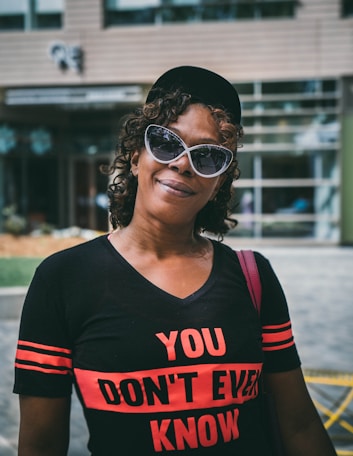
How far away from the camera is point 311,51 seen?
16.8 metres

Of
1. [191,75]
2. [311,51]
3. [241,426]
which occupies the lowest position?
[241,426]

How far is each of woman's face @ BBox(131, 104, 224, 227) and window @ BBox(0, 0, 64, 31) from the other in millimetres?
17750

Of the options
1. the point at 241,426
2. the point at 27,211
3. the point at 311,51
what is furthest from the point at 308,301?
the point at 27,211

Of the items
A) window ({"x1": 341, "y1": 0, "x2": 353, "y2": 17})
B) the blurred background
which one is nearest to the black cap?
the blurred background

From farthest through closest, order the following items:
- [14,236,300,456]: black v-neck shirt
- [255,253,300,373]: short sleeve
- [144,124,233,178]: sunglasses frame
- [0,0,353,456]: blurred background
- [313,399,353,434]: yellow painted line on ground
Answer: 1. [0,0,353,456]: blurred background
2. [313,399,353,434]: yellow painted line on ground
3. [255,253,300,373]: short sleeve
4. [144,124,233,178]: sunglasses frame
5. [14,236,300,456]: black v-neck shirt

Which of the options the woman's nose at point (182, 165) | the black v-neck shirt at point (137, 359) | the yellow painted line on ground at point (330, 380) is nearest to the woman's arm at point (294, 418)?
the black v-neck shirt at point (137, 359)

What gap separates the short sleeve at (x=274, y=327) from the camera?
1.84 metres

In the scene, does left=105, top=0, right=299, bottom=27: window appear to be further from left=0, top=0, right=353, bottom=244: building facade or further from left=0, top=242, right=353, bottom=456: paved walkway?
left=0, top=242, right=353, bottom=456: paved walkway

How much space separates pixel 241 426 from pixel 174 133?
80 cm

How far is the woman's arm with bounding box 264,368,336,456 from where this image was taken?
1.87 meters

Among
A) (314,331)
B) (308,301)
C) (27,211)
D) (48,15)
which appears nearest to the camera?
(314,331)

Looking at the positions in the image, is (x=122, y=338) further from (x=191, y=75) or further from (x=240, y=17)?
(x=240, y=17)

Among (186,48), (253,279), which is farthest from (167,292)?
(186,48)

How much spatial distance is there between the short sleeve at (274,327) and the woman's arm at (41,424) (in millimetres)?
584
